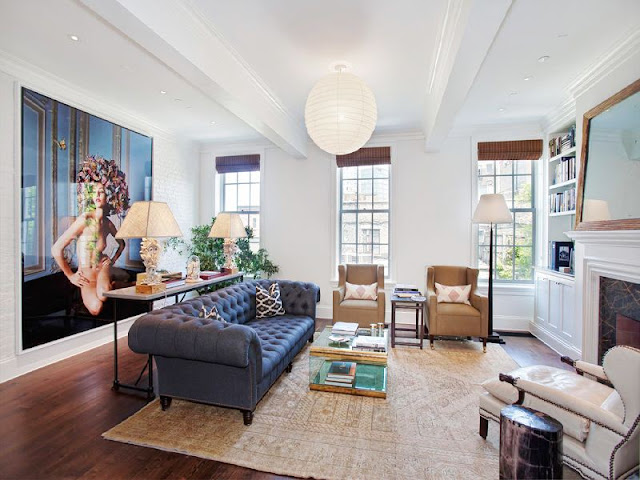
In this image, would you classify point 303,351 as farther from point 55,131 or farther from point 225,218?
point 55,131

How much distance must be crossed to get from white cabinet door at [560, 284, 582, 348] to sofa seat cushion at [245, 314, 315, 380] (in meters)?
2.98

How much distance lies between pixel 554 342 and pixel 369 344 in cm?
272

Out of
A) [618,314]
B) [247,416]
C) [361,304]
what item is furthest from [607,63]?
[247,416]

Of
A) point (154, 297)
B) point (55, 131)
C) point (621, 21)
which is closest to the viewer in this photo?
point (621, 21)

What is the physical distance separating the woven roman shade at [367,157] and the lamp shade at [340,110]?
2.83 metres

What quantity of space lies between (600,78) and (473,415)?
3374mm

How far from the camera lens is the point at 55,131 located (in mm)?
3430

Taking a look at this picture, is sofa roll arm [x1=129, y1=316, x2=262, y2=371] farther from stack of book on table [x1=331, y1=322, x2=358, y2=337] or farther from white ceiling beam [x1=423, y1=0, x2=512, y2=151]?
white ceiling beam [x1=423, y1=0, x2=512, y2=151]

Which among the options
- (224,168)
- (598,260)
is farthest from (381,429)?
(224,168)

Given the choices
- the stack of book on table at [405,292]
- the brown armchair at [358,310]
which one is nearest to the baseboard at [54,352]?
the brown armchair at [358,310]

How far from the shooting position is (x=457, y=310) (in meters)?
3.90

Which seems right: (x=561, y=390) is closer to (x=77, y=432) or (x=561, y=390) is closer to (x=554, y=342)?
(x=554, y=342)

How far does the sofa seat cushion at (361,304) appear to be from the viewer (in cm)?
413

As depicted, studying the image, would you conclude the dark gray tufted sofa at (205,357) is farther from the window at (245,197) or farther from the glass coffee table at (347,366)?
the window at (245,197)
